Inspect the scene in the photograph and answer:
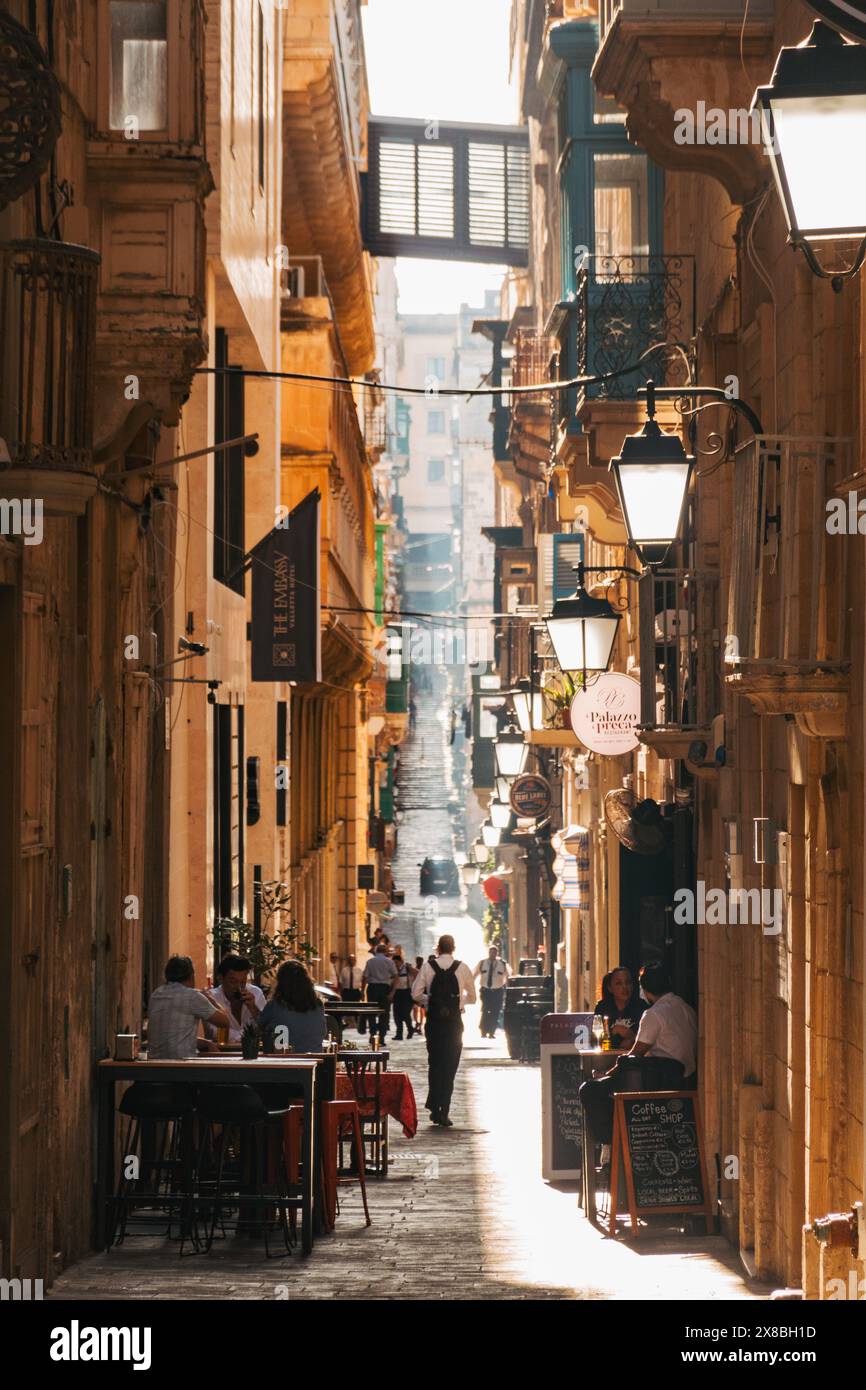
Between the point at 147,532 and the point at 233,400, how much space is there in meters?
9.77

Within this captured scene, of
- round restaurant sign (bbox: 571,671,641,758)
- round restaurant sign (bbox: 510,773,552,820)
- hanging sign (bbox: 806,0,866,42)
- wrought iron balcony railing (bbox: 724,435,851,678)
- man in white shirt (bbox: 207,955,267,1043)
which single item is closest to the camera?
hanging sign (bbox: 806,0,866,42)

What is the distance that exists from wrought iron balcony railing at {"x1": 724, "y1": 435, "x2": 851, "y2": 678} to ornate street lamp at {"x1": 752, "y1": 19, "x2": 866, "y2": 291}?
3.93 m

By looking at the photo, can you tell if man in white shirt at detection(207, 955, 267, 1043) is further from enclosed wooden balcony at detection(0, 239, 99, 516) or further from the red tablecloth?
enclosed wooden balcony at detection(0, 239, 99, 516)

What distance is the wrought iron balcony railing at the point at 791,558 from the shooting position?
8797mm

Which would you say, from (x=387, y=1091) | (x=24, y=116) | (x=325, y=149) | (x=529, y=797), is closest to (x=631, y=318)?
(x=387, y=1091)

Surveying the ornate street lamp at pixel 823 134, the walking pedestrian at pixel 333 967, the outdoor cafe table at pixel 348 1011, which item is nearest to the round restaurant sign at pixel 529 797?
the walking pedestrian at pixel 333 967

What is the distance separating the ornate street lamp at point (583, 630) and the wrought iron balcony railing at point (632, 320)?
158cm

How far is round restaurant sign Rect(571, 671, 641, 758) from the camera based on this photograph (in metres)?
17.7

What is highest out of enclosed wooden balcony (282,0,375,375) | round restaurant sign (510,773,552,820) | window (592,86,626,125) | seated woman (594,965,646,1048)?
enclosed wooden balcony (282,0,375,375)

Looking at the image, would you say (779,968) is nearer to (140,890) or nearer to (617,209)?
(140,890)

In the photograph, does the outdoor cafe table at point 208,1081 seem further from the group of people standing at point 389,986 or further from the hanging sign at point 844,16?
the group of people standing at point 389,986

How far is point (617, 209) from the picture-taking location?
19.7m

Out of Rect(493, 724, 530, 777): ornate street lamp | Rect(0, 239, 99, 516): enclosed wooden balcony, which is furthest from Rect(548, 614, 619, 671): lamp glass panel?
Rect(493, 724, 530, 777): ornate street lamp
